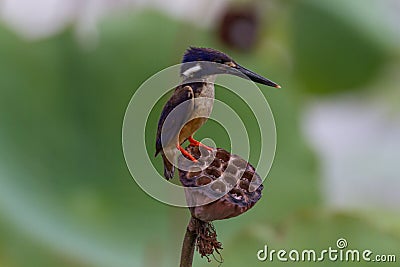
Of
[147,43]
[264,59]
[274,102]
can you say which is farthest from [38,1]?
[274,102]

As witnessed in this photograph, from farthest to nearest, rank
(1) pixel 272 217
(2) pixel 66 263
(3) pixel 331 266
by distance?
(1) pixel 272 217, (2) pixel 66 263, (3) pixel 331 266

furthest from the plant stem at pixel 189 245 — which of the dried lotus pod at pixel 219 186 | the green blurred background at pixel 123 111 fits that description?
the green blurred background at pixel 123 111

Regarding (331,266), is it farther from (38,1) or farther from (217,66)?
(38,1)

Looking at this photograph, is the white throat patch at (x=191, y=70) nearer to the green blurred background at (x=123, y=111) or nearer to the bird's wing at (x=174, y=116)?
the bird's wing at (x=174, y=116)

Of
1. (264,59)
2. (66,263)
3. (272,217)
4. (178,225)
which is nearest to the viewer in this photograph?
(66,263)

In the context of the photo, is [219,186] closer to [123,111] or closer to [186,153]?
[186,153]

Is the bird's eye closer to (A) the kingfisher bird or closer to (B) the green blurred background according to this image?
(A) the kingfisher bird

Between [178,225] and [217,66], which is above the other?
[178,225]

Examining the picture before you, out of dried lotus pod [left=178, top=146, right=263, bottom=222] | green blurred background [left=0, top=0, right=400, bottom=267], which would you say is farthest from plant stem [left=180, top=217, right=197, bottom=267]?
green blurred background [left=0, top=0, right=400, bottom=267]
